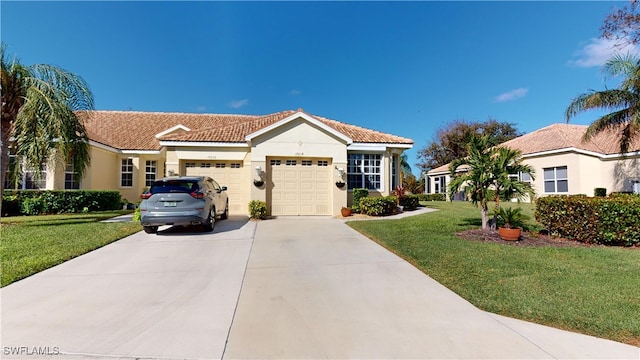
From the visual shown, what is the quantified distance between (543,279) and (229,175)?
11.8m

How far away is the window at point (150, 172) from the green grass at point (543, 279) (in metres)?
15.9

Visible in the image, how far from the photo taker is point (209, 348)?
114 inches

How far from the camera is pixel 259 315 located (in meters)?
3.58

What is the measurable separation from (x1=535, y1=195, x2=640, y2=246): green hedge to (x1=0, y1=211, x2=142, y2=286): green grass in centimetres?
1218

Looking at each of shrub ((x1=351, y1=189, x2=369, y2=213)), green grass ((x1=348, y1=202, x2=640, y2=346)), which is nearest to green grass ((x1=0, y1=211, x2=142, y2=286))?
green grass ((x1=348, y1=202, x2=640, y2=346))

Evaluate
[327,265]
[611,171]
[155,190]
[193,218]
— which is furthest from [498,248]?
[611,171]

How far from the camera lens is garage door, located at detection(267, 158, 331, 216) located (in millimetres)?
12852

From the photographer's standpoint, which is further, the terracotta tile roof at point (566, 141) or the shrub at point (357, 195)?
the terracotta tile roof at point (566, 141)

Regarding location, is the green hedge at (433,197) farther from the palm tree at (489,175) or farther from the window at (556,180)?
the palm tree at (489,175)

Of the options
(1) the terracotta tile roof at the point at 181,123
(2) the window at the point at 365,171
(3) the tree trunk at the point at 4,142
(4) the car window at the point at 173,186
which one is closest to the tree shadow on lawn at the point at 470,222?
(2) the window at the point at 365,171

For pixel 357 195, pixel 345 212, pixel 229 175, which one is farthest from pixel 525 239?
pixel 229 175

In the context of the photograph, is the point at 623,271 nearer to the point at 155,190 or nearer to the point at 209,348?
the point at 209,348

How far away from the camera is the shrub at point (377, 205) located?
12.8 m

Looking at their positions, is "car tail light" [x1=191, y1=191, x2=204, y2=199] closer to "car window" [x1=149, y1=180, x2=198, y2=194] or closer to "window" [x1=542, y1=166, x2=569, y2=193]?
"car window" [x1=149, y1=180, x2=198, y2=194]
